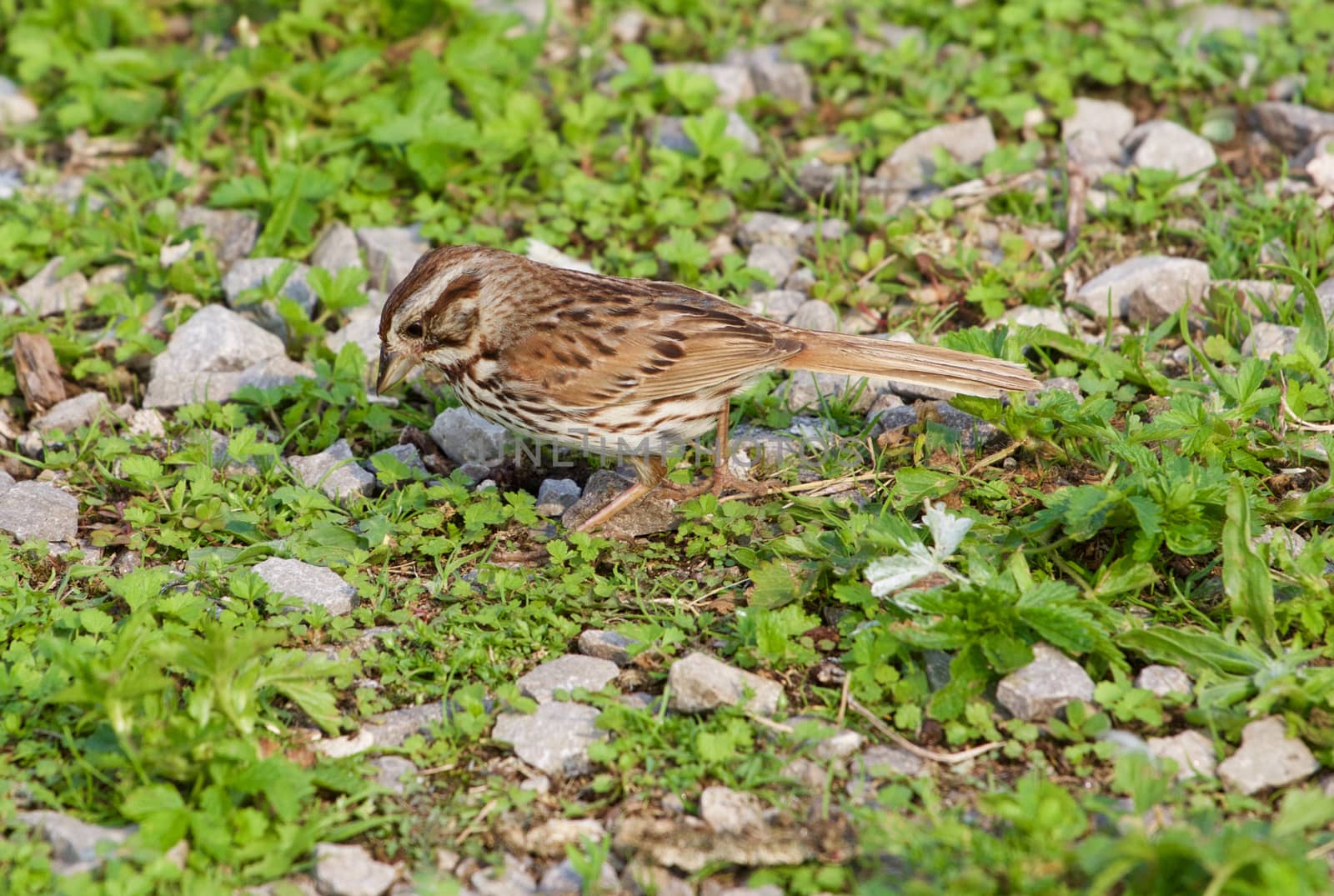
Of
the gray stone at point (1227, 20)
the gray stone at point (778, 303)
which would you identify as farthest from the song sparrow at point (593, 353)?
the gray stone at point (1227, 20)

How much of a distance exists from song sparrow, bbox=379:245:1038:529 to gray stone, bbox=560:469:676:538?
51mm

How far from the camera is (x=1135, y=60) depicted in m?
8.21

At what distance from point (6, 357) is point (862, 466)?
160 inches

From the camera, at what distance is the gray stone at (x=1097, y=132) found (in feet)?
25.0

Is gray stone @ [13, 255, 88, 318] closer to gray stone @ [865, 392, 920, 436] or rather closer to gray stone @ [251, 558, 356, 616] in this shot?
gray stone @ [251, 558, 356, 616]

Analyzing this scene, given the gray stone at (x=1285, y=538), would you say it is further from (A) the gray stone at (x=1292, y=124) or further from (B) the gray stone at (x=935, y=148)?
(A) the gray stone at (x=1292, y=124)

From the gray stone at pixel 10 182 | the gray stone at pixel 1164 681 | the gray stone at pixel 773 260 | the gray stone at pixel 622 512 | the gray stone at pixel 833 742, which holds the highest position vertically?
the gray stone at pixel 10 182

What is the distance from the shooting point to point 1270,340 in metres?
6.07

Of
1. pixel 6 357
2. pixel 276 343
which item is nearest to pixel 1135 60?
pixel 276 343

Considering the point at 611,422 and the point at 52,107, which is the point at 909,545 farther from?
the point at 52,107

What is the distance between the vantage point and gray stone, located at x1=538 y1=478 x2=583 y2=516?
575cm

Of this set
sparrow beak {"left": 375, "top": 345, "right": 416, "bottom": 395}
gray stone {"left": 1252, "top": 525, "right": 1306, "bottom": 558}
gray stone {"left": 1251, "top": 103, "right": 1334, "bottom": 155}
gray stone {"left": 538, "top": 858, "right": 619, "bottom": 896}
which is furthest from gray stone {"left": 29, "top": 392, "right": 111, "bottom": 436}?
gray stone {"left": 1251, "top": 103, "right": 1334, "bottom": 155}

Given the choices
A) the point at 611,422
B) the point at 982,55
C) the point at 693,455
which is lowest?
the point at 693,455

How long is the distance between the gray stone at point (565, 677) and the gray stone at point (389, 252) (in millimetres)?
3084
